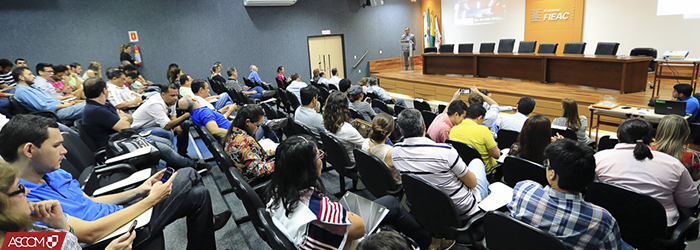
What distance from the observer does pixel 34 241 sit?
1175mm

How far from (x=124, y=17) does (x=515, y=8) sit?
11.2 meters

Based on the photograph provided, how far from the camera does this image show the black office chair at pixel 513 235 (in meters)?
1.33

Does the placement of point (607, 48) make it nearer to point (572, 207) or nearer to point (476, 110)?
point (476, 110)

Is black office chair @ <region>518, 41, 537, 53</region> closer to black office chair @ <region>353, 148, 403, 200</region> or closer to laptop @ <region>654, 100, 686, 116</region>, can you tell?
laptop @ <region>654, 100, 686, 116</region>

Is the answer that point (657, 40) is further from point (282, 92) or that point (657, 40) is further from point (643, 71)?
point (282, 92)

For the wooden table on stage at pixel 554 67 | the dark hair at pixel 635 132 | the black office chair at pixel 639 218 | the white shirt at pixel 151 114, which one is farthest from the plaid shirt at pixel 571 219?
the wooden table on stage at pixel 554 67

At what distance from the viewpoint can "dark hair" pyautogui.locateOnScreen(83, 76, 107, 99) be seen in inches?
120

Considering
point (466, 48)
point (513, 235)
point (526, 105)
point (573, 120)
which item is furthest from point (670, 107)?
point (466, 48)

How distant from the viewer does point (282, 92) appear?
21.7 feet

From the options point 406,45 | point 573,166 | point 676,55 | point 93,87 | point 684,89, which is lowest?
point 684,89

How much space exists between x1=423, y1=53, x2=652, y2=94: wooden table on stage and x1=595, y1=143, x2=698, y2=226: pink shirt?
5075mm

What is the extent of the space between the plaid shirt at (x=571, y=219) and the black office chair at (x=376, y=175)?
94 cm

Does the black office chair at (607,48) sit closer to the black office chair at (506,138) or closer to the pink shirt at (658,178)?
the black office chair at (506,138)

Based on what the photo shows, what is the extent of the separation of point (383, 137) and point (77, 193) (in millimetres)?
1894
